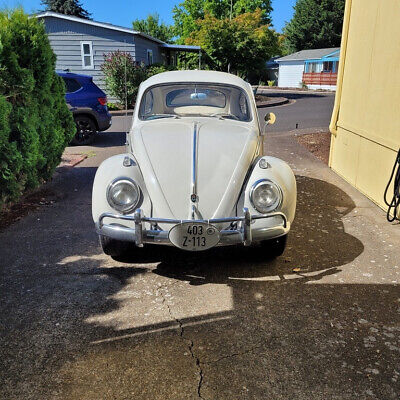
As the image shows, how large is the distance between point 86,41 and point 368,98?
16794mm

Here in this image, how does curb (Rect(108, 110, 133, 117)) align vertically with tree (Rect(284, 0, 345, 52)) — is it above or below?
below

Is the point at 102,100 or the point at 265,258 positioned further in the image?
the point at 102,100

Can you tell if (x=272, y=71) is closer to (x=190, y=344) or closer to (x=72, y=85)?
(x=72, y=85)

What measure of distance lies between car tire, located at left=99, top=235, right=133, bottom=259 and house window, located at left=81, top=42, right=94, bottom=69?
58.9ft

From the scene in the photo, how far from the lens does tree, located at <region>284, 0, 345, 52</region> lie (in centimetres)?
4766

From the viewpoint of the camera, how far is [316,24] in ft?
163

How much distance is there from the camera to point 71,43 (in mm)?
19406

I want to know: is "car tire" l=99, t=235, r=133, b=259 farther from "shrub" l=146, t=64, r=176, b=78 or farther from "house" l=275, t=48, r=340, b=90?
"house" l=275, t=48, r=340, b=90

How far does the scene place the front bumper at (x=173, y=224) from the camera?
333cm

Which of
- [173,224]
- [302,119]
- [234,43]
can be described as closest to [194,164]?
[173,224]

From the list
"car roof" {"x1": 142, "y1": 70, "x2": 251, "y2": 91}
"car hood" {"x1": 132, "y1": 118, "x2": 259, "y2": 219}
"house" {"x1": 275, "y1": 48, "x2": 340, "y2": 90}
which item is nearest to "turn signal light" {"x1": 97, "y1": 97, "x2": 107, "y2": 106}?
"car roof" {"x1": 142, "y1": 70, "x2": 251, "y2": 91}

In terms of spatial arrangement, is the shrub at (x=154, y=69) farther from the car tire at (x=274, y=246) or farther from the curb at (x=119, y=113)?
the car tire at (x=274, y=246)

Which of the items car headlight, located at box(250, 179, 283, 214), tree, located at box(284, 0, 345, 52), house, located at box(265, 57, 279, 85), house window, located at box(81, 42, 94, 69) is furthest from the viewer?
house, located at box(265, 57, 279, 85)

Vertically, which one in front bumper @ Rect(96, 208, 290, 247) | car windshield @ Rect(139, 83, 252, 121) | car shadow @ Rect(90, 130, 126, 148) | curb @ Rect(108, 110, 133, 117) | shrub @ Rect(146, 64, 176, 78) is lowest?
car shadow @ Rect(90, 130, 126, 148)
